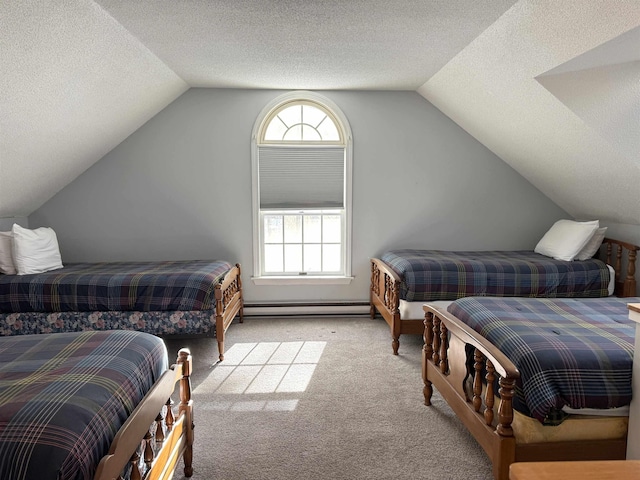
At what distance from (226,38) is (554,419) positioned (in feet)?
9.50

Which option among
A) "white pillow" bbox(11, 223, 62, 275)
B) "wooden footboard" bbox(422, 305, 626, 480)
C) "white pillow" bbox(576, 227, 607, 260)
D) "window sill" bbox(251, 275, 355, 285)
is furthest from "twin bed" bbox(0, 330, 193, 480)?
"white pillow" bbox(576, 227, 607, 260)

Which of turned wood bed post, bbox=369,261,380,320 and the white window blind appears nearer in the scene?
turned wood bed post, bbox=369,261,380,320

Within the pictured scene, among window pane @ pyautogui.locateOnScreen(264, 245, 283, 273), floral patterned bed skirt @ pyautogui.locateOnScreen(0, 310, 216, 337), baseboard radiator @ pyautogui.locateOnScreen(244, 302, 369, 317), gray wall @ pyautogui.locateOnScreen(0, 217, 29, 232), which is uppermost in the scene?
gray wall @ pyautogui.locateOnScreen(0, 217, 29, 232)

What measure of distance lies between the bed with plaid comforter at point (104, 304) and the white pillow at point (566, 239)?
3.01 metres

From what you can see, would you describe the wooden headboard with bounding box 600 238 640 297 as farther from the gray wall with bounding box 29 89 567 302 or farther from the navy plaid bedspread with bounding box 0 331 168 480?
the navy plaid bedspread with bounding box 0 331 168 480

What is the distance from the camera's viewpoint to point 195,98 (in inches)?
180

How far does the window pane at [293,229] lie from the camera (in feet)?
16.1

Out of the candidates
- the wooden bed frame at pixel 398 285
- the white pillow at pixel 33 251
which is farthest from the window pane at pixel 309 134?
the white pillow at pixel 33 251

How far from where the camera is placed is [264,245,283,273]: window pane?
491 centimetres

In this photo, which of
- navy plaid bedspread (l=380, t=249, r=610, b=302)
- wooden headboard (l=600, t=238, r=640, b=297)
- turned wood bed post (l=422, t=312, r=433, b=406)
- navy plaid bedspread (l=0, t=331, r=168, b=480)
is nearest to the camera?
navy plaid bedspread (l=0, t=331, r=168, b=480)

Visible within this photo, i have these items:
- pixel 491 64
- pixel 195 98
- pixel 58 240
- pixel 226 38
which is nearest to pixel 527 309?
pixel 491 64

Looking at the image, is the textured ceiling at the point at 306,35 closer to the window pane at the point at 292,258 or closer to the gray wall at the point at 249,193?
the gray wall at the point at 249,193

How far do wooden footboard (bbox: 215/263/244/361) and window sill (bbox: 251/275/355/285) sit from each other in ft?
0.86

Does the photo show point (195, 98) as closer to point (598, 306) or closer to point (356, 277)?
point (356, 277)
